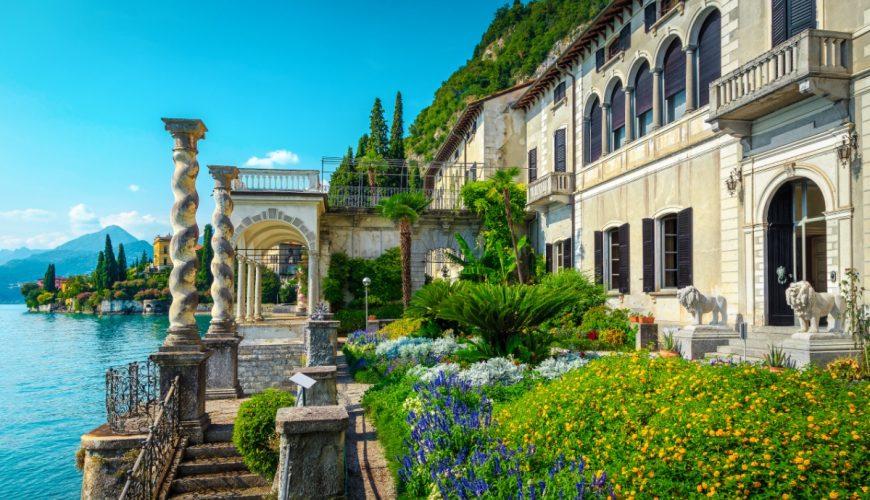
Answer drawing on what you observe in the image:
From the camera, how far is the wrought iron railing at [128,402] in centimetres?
723

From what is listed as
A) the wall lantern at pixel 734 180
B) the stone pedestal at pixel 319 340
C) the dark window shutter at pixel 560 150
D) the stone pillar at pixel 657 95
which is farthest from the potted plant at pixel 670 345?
the dark window shutter at pixel 560 150

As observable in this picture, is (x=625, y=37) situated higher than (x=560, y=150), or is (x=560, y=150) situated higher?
(x=625, y=37)

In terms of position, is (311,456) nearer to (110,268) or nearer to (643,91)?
(643,91)

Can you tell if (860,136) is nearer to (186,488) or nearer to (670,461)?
(670,461)

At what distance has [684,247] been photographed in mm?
15023

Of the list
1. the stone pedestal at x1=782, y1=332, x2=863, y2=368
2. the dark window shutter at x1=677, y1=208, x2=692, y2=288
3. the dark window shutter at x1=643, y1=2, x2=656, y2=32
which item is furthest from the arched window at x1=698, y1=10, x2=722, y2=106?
the stone pedestal at x1=782, y1=332, x2=863, y2=368

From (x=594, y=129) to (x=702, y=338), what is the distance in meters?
10.6

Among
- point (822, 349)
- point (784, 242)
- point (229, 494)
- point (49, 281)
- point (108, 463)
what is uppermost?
point (784, 242)

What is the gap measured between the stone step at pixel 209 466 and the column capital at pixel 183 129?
472cm

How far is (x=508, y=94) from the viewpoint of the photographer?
96.5ft

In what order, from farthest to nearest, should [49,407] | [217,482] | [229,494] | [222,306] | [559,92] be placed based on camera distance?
A: [559,92]
[49,407]
[222,306]
[217,482]
[229,494]

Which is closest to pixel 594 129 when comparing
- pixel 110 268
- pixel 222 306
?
pixel 222 306

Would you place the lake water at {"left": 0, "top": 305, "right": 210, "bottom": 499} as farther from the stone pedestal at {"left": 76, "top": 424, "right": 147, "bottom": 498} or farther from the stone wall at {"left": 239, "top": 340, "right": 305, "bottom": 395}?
the stone pedestal at {"left": 76, "top": 424, "right": 147, "bottom": 498}

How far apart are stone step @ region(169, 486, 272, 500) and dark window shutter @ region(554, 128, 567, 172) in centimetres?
1906
